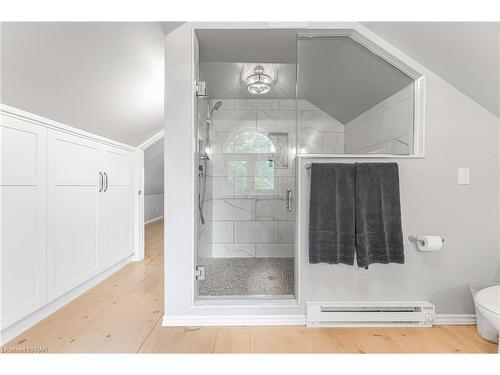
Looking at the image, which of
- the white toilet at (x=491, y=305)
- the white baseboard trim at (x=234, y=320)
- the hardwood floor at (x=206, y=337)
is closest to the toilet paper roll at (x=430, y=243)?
the white toilet at (x=491, y=305)

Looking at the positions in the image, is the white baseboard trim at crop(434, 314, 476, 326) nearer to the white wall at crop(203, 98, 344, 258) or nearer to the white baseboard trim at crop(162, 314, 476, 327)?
the white baseboard trim at crop(162, 314, 476, 327)

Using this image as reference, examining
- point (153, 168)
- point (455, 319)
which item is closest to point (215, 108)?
point (455, 319)

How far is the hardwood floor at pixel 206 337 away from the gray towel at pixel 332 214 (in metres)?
0.48

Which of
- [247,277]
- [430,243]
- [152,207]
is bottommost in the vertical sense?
[247,277]

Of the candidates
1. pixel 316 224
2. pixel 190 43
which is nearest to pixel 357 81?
pixel 316 224

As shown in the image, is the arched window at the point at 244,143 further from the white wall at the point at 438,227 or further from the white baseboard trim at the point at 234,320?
the white baseboard trim at the point at 234,320

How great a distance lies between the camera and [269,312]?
169cm

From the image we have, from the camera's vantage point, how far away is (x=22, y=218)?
151cm

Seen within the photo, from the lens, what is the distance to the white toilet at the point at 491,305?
1.29 metres

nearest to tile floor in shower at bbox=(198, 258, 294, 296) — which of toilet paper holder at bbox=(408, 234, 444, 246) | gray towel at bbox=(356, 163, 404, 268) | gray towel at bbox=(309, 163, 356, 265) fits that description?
gray towel at bbox=(309, 163, 356, 265)

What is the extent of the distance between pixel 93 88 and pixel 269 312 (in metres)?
2.03

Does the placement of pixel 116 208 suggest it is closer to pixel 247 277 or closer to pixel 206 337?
pixel 247 277

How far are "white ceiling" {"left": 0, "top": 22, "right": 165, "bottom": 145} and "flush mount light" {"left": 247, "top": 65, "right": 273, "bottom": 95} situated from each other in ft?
2.65

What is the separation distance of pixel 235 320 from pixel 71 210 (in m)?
1.53
